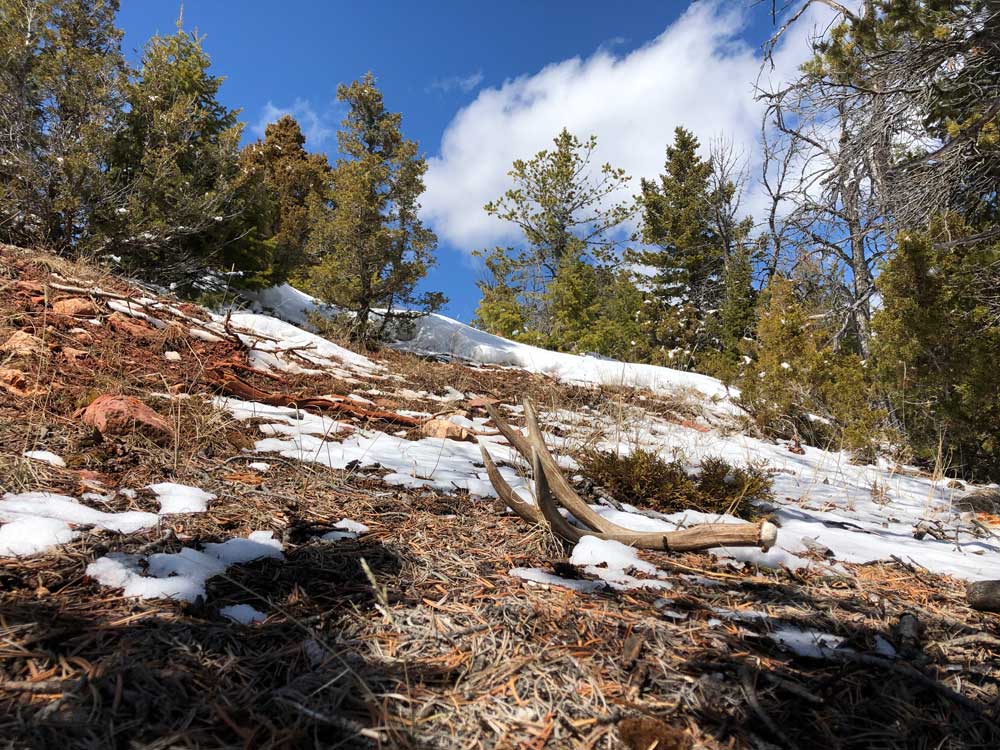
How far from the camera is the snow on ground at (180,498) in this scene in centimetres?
186

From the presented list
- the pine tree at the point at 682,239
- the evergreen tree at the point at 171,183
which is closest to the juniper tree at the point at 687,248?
the pine tree at the point at 682,239

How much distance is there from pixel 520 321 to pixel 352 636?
20.4m

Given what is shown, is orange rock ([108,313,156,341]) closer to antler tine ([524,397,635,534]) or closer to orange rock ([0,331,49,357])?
orange rock ([0,331,49,357])

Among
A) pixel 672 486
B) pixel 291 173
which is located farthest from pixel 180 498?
pixel 291 173

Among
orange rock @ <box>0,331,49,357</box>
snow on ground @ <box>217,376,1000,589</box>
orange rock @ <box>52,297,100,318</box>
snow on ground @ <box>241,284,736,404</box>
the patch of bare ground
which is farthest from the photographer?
snow on ground @ <box>241,284,736,404</box>

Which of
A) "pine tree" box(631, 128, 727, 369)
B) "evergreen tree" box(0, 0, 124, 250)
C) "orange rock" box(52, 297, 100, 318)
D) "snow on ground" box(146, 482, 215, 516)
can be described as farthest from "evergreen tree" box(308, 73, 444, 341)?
"pine tree" box(631, 128, 727, 369)

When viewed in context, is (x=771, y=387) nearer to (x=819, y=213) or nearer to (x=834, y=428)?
(x=834, y=428)

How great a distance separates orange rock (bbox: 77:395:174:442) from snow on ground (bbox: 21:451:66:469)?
0.24 meters

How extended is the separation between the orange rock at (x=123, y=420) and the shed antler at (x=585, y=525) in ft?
5.16

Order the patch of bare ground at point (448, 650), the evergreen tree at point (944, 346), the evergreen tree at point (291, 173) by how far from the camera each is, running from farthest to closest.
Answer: the evergreen tree at point (291, 173), the evergreen tree at point (944, 346), the patch of bare ground at point (448, 650)

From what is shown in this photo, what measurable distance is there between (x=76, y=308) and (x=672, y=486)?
15.4 feet

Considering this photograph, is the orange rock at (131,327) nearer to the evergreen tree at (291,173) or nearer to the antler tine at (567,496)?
the antler tine at (567,496)

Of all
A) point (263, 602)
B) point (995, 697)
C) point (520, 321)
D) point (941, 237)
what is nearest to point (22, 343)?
point (263, 602)

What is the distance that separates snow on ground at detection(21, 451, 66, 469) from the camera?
204 centimetres
